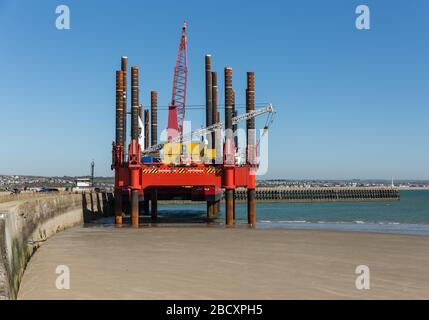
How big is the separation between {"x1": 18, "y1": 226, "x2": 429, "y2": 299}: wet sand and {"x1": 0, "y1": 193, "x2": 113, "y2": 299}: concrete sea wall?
66 centimetres

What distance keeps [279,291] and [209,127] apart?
4008 cm

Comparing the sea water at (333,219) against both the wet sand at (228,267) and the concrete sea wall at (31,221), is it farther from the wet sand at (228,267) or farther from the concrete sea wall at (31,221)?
the wet sand at (228,267)

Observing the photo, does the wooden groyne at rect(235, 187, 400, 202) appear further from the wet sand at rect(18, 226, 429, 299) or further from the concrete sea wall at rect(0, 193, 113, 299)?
the wet sand at rect(18, 226, 429, 299)

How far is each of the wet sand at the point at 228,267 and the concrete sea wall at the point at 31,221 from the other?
663 millimetres

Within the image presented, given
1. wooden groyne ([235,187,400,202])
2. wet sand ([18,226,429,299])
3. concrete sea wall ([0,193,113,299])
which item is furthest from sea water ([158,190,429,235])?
wooden groyne ([235,187,400,202])

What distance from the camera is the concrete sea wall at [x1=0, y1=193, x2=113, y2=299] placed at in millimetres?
13945

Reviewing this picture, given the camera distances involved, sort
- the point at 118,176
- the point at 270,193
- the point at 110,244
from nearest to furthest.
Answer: the point at 110,244, the point at 118,176, the point at 270,193

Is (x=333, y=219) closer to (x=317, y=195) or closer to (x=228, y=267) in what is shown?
(x=228, y=267)

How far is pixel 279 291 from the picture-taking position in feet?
47.5

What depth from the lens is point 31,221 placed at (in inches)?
1005

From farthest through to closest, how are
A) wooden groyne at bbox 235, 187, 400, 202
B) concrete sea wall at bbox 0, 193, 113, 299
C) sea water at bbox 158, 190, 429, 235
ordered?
wooden groyne at bbox 235, 187, 400, 202
sea water at bbox 158, 190, 429, 235
concrete sea wall at bbox 0, 193, 113, 299

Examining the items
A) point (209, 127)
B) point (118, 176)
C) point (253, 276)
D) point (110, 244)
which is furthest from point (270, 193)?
point (253, 276)

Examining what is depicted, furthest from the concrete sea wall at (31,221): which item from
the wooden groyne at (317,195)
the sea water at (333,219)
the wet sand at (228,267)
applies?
the wooden groyne at (317,195)
